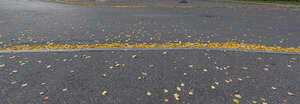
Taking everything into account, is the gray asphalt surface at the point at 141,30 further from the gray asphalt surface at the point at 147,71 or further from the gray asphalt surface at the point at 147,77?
the gray asphalt surface at the point at 147,77

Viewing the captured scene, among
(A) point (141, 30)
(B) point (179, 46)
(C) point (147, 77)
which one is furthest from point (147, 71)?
(A) point (141, 30)

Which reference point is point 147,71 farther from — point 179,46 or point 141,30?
point 141,30

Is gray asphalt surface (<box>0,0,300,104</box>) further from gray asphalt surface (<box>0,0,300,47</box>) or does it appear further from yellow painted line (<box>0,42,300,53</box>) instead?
yellow painted line (<box>0,42,300,53</box>)

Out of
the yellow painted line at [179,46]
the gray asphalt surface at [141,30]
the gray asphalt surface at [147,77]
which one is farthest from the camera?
the gray asphalt surface at [141,30]

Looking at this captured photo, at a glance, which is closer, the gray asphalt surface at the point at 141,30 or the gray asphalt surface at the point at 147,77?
the gray asphalt surface at the point at 147,77

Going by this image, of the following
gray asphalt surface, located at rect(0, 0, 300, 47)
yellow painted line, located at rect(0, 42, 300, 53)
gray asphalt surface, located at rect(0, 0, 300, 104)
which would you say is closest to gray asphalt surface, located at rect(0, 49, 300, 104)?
gray asphalt surface, located at rect(0, 0, 300, 104)

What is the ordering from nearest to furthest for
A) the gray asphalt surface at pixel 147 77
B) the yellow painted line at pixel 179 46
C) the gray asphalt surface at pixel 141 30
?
the gray asphalt surface at pixel 147 77, the yellow painted line at pixel 179 46, the gray asphalt surface at pixel 141 30

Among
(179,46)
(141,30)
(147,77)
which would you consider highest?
(141,30)

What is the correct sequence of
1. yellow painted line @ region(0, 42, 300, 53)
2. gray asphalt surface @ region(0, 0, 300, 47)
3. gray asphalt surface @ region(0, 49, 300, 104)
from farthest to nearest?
gray asphalt surface @ region(0, 0, 300, 47)
yellow painted line @ region(0, 42, 300, 53)
gray asphalt surface @ region(0, 49, 300, 104)

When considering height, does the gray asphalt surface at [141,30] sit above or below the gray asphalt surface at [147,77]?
above

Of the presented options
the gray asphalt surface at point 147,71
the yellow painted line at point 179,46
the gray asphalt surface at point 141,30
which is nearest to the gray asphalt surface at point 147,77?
the gray asphalt surface at point 147,71

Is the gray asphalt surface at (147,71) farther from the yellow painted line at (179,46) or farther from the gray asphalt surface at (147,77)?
the yellow painted line at (179,46)

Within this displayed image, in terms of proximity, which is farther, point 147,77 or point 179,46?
point 179,46

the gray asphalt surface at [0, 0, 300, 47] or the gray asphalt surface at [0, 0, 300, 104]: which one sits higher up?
the gray asphalt surface at [0, 0, 300, 47]
